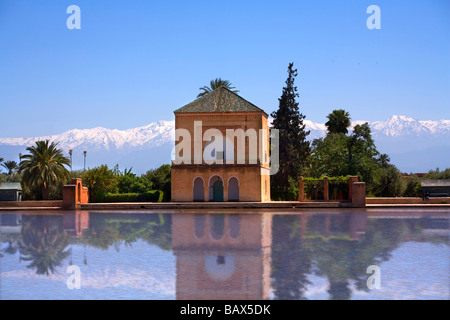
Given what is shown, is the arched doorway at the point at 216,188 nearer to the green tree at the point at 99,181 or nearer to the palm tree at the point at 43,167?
the green tree at the point at 99,181

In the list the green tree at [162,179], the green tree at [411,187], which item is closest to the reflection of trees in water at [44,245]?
the green tree at [162,179]

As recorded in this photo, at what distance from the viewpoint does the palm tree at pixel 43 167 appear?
124ft

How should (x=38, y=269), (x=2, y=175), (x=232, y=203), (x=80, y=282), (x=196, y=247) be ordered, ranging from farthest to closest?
(x=2, y=175)
(x=232, y=203)
(x=196, y=247)
(x=38, y=269)
(x=80, y=282)

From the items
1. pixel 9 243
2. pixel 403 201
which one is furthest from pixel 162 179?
pixel 9 243

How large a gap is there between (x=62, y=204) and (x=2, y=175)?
18.4 meters

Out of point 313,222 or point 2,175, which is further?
point 2,175

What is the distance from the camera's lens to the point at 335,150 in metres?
46.1

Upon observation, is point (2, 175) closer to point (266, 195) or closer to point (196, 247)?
point (266, 195)

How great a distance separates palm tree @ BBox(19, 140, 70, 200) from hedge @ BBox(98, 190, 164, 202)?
3.45 meters

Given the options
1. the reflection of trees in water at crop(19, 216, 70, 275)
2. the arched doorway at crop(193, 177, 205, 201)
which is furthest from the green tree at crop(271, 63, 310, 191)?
the reflection of trees in water at crop(19, 216, 70, 275)

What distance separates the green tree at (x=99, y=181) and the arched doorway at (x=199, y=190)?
19.8ft

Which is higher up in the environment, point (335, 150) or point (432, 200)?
point (335, 150)
